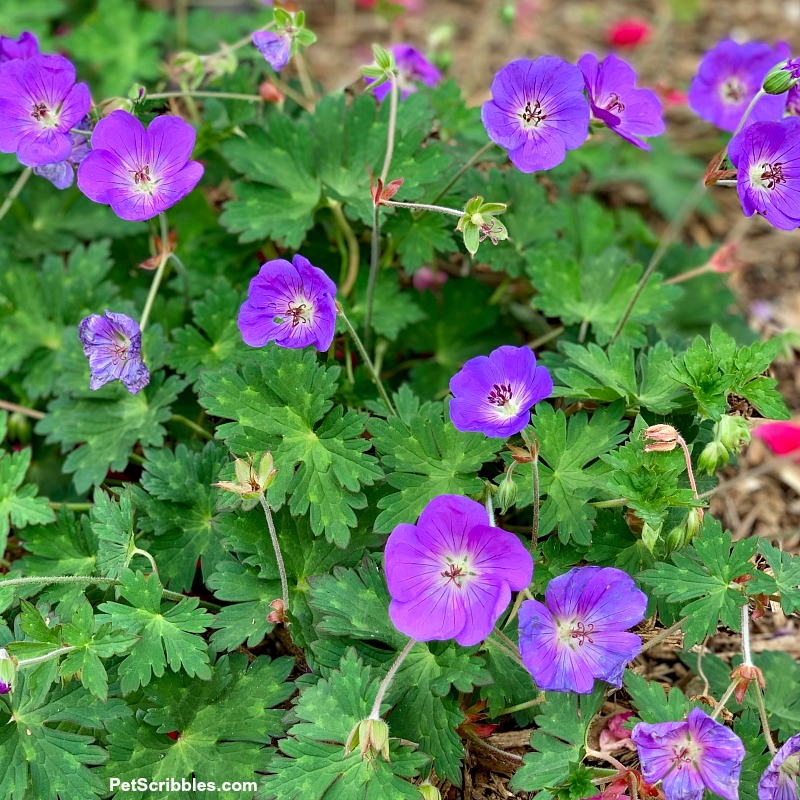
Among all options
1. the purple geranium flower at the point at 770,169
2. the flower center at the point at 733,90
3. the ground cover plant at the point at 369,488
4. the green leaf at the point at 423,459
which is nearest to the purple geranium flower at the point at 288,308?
the ground cover plant at the point at 369,488

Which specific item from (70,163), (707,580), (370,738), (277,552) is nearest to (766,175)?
(707,580)

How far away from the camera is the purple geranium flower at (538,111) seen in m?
1.85

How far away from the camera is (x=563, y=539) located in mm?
1732

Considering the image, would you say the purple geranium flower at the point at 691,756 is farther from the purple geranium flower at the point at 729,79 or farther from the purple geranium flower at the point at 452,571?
the purple geranium flower at the point at 729,79

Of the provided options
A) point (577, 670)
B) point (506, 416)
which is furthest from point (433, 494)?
point (577, 670)

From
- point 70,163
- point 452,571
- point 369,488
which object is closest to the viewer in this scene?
point 452,571

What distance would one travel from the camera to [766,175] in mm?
1850

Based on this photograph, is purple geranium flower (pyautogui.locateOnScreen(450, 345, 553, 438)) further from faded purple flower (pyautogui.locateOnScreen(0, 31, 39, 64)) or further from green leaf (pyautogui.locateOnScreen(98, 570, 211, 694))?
faded purple flower (pyautogui.locateOnScreen(0, 31, 39, 64))

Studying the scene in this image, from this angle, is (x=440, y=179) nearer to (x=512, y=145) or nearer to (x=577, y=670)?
(x=512, y=145)

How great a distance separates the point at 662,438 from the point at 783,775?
25.8 inches

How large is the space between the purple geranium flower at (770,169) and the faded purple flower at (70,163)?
1472 mm

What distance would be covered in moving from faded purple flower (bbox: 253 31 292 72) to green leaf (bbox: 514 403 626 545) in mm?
1064

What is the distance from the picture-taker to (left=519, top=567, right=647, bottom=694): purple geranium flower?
159 cm

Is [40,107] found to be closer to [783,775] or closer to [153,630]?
[153,630]
